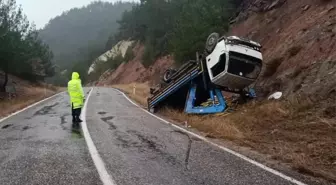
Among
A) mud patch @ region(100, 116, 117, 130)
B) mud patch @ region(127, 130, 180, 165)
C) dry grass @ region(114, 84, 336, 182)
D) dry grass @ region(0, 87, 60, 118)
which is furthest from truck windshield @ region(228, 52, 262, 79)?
dry grass @ region(0, 87, 60, 118)

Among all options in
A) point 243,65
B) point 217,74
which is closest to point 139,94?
point 217,74

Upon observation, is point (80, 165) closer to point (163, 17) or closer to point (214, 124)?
point (214, 124)

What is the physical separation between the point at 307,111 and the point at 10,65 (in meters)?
28.3

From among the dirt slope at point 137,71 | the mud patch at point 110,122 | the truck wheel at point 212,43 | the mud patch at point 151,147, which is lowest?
the mud patch at point 151,147

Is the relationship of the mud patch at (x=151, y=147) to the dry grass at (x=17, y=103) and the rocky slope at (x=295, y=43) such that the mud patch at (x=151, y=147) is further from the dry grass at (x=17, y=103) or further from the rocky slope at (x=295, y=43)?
the dry grass at (x=17, y=103)

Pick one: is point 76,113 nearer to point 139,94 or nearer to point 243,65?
point 243,65

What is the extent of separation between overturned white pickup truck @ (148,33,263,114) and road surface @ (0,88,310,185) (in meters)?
3.28

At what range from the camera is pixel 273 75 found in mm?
16594

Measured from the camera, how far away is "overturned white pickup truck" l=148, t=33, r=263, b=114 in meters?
13.6

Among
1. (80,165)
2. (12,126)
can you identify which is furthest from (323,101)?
(12,126)

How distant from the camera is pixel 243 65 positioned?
45.1 feet

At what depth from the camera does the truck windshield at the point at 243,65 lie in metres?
13.5

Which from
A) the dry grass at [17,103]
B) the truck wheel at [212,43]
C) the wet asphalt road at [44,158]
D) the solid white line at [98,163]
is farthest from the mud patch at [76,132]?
the dry grass at [17,103]

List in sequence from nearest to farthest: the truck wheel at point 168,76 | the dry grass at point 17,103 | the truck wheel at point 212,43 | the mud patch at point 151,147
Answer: the mud patch at point 151,147, the truck wheel at point 212,43, the truck wheel at point 168,76, the dry grass at point 17,103
